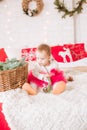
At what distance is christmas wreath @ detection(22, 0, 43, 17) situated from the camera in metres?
3.57

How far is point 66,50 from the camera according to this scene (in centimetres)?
326

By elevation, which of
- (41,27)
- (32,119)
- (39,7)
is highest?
(39,7)

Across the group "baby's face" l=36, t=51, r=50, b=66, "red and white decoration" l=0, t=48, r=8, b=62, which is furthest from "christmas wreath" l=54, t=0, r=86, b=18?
"baby's face" l=36, t=51, r=50, b=66

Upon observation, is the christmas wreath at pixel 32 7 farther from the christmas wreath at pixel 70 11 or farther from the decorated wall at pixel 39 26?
the christmas wreath at pixel 70 11

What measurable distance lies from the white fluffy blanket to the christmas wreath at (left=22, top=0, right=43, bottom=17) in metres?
1.98

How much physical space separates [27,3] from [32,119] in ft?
7.48

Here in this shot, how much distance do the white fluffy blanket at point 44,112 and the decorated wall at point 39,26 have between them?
1.94 meters

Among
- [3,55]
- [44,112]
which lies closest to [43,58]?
[3,55]

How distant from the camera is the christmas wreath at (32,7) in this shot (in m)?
3.57

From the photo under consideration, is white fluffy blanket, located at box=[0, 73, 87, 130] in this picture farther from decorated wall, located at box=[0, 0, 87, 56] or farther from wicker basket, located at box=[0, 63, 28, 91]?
decorated wall, located at box=[0, 0, 87, 56]

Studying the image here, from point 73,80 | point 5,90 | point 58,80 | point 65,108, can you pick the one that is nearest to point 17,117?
point 65,108

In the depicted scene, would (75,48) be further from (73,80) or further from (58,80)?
(58,80)

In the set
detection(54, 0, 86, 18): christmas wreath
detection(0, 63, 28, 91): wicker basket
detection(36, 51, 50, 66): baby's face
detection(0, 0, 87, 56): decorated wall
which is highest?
detection(54, 0, 86, 18): christmas wreath

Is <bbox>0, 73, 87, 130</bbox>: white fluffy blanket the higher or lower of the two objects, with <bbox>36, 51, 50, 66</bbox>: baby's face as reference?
lower
